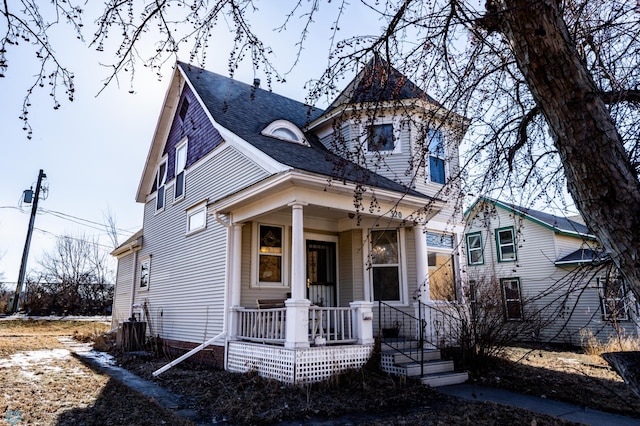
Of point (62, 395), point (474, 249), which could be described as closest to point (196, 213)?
point (62, 395)

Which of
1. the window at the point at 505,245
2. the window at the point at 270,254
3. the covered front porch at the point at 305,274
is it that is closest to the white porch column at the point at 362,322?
the covered front porch at the point at 305,274

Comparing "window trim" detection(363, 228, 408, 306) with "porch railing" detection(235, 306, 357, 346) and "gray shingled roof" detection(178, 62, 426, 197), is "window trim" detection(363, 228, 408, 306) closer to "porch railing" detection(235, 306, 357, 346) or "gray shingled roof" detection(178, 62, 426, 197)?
"gray shingled roof" detection(178, 62, 426, 197)

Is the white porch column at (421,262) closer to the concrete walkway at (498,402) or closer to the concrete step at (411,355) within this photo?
the concrete step at (411,355)

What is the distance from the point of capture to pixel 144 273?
49.1ft

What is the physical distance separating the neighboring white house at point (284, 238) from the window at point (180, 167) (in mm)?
81

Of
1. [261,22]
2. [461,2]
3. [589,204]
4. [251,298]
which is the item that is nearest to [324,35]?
[261,22]

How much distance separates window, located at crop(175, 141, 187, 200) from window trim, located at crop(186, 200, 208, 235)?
1.10 m

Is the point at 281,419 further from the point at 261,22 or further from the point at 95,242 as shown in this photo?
the point at 95,242

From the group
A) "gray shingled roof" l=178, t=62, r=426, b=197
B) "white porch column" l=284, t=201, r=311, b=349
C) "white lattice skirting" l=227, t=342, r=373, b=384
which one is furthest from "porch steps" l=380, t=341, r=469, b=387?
"gray shingled roof" l=178, t=62, r=426, b=197

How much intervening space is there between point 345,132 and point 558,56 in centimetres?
853

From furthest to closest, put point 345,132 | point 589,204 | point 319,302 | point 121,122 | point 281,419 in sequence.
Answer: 1. point 345,132
2. point 319,302
3. point 281,419
4. point 121,122
5. point 589,204

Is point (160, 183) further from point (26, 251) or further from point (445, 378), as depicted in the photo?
point (26, 251)

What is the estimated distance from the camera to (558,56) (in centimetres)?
266

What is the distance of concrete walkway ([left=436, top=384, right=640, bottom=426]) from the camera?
5402mm
